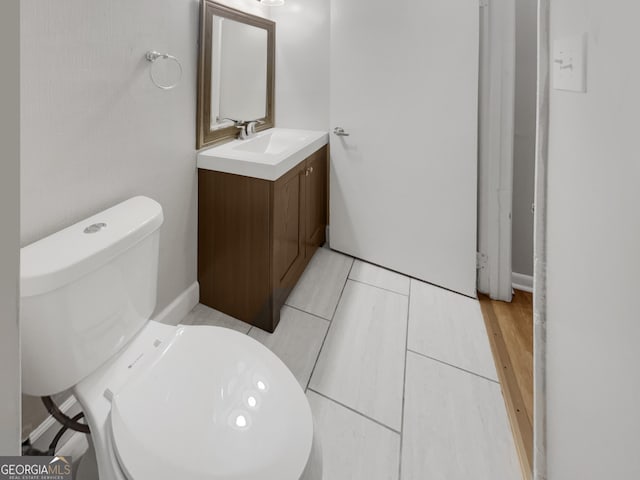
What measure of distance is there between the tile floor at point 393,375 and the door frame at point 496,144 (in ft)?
0.80

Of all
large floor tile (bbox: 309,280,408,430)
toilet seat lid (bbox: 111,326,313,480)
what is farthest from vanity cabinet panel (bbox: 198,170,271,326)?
toilet seat lid (bbox: 111,326,313,480)

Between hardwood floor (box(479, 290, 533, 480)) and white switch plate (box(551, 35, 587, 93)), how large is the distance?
1109mm

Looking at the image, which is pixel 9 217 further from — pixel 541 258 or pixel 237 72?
pixel 237 72

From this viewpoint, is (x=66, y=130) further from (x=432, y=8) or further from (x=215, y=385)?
(x=432, y=8)

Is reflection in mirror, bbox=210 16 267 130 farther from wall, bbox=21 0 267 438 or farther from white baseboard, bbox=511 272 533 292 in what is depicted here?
white baseboard, bbox=511 272 533 292

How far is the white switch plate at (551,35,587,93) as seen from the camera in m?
0.67

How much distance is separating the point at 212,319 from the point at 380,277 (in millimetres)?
1095

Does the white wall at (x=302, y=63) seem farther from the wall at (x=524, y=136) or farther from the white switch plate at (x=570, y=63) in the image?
the white switch plate at (x=570, y=63)

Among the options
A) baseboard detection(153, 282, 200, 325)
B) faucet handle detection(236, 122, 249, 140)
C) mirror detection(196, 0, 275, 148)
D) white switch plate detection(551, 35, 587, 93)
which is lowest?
baseboard detection(153, 282, 200, 325)

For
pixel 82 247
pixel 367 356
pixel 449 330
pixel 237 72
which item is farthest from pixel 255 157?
pixel 449 330

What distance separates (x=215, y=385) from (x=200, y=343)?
0.54ft

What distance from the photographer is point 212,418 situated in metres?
0.77

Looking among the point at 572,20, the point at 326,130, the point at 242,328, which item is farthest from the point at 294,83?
the point at 572,20

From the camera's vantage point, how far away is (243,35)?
2.04m
